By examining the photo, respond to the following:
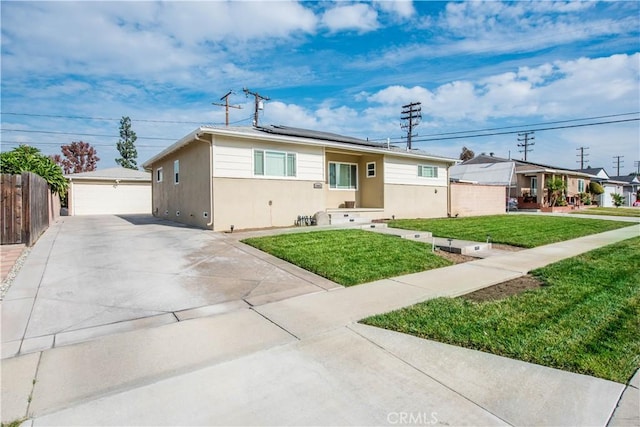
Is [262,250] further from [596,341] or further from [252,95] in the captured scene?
[252,95]

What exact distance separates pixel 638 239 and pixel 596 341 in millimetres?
10605

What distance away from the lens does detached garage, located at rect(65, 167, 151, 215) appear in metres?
23.4

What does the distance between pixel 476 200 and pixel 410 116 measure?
15590mm

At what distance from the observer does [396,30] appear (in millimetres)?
13438

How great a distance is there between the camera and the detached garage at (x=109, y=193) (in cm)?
2342

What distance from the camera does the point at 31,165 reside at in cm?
1336

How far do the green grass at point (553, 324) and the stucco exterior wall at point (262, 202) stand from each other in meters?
9.01

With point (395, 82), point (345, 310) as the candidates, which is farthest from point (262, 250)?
point (395, 82)

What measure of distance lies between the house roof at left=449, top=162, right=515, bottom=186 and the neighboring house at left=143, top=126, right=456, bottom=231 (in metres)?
14.7

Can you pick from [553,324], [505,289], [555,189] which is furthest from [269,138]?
[555,189]

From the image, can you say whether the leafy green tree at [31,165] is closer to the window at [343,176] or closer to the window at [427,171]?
the window at [343,176]

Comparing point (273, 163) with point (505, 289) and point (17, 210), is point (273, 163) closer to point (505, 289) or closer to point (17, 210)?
point (17, 210)

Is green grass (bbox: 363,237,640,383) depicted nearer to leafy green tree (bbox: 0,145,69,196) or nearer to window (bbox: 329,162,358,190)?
window (bbox: 329,162,358,190)

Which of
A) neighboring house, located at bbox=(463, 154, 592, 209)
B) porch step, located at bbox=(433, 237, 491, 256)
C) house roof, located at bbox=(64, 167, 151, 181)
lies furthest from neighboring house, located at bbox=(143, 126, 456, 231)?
neighboring house, located at bbox=(463, 154, 592, 209)
